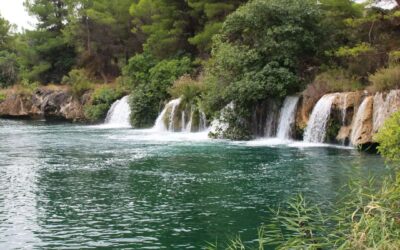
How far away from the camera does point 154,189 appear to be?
14.5 metres

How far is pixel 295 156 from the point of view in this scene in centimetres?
1991

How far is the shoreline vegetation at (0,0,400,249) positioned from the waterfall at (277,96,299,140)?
53 cm

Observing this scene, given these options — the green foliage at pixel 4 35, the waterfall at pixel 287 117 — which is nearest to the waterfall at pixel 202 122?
the waterfall at pixel 287 117

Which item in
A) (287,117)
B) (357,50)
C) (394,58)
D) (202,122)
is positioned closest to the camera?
(394,58)

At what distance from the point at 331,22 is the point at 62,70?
33164 millimetres

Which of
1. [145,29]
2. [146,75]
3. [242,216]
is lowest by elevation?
[242,216]

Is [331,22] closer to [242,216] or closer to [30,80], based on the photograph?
[242,216]

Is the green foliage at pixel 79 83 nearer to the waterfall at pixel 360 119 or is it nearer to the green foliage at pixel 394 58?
the green foliage at pixel 394 58

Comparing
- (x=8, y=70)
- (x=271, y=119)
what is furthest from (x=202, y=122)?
(x=8, y=70)

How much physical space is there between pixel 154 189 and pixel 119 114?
85.8 ft

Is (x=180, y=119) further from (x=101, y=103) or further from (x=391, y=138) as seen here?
(x=391, y=138)

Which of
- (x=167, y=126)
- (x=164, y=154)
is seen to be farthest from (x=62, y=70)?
(x=164, y=154)

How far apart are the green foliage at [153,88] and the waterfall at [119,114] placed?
4.57 ft

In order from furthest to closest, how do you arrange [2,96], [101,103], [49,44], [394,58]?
[49,44]
[2,96]
[101,103]
[394,58]
